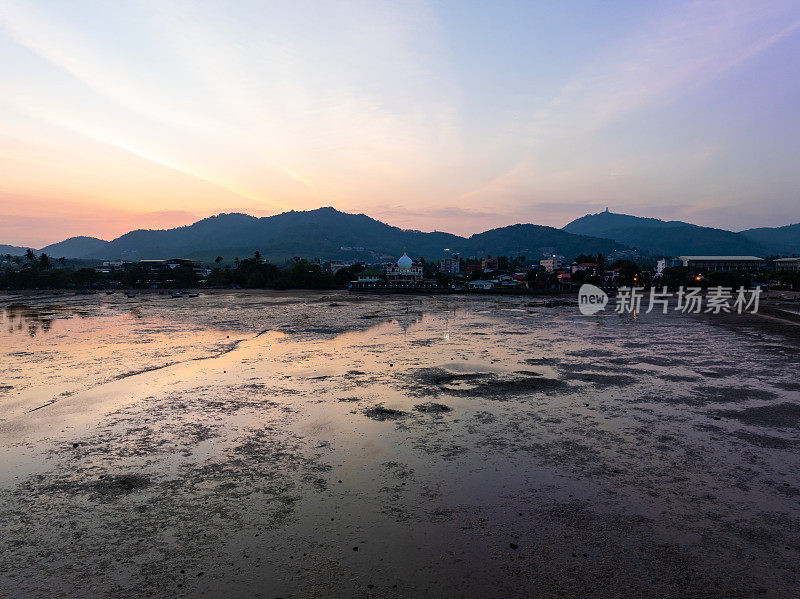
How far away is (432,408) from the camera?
17.2 metres

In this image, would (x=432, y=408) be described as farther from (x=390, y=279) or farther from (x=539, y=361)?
(x=390, y=279)

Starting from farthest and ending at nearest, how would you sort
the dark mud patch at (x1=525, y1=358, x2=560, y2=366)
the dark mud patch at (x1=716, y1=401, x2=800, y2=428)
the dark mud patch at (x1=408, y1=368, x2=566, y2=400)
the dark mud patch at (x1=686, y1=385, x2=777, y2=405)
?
the dark mud patch at (x1=525, y1=358, x2=560, y2=366)
the dark mud patch at (x1=408, y1=368, x2=566, y2=400)
the dark mud patch at (x1=686, y1=385, x2=777, y2=405)
the dark mud patch at (x1=716, y1=401, x2=800, y2=428)

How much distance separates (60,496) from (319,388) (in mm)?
10872

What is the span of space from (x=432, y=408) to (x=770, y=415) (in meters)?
13.1

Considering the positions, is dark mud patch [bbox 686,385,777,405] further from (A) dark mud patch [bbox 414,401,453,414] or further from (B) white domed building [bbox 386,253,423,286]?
(B) white domed building [bbox 386,253,423,286]

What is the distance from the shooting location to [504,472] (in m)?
11.6

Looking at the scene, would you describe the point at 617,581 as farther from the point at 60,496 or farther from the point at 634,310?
the point at 634,310

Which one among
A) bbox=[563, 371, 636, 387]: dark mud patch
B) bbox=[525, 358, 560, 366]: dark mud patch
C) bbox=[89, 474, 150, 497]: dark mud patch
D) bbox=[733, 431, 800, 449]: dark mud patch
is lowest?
bbox=[525, 358, 560, 366]: dark mud patch

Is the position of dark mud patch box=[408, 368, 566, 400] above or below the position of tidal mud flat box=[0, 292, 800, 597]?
below

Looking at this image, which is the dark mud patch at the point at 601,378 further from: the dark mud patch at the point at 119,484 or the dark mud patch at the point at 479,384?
Result: the dark mud patch at the point at 119,484

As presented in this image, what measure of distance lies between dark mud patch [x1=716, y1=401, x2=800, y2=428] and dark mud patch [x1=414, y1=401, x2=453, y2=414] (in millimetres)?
10645

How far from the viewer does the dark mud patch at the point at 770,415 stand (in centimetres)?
1525

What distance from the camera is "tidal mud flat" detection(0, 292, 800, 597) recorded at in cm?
775

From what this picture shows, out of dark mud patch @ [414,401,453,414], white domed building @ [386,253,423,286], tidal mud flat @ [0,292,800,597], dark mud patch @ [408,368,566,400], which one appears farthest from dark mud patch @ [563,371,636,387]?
white domed building @ [386,253,423,286]
